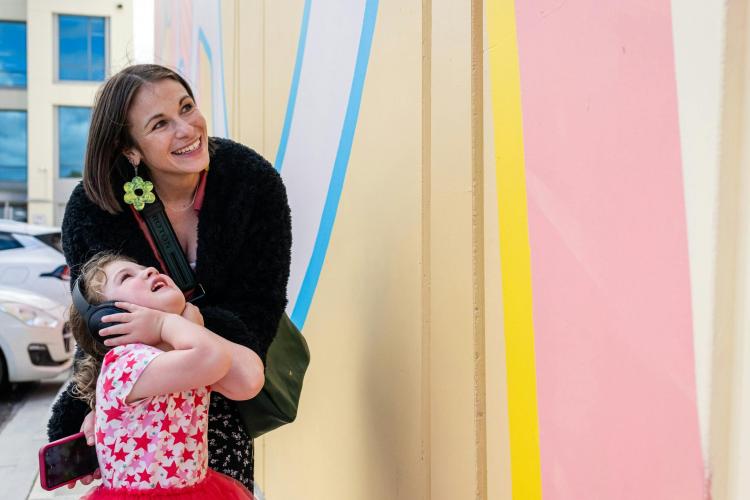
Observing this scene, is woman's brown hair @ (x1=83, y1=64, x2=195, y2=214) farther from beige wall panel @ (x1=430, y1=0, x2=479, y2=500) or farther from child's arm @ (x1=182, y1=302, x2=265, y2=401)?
beige wall panel @ (x1=430, y1=0, x2=479, y2=500)

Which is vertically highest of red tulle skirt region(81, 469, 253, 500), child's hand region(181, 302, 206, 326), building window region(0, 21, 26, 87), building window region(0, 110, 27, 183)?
building window region(0, 21, 26, 87)

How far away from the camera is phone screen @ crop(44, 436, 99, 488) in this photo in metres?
2.07

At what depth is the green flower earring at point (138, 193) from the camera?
2.28m

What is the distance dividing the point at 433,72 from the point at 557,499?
1.02 metres

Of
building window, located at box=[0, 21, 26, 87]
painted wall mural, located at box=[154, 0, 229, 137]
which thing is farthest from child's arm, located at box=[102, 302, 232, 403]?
building window, located at box=[0, 21, 26, 87]

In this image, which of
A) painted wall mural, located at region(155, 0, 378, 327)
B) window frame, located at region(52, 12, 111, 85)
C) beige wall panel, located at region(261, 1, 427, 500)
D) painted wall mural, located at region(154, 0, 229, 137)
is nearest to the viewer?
beige wall panel, located at region(261, 1, 427, 500)

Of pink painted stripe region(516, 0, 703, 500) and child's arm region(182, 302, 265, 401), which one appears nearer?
pink painted stripe region(516, 0, 703, 500)

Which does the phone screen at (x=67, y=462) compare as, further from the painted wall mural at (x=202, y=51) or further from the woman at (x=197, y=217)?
the painted wall mural at (x=202, y=51)

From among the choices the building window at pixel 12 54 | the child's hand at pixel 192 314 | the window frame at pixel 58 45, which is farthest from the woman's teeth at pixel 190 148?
the building window at pixel 12 54

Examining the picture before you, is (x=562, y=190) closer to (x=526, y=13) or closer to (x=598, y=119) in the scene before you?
(x=598, y=119)

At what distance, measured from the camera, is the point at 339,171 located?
9.00 ft

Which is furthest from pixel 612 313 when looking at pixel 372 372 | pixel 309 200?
pixel 309 200

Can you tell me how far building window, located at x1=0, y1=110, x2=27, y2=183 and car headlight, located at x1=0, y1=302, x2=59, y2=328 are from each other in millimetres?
22085

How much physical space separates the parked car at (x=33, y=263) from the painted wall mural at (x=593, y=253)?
7.21 meters
